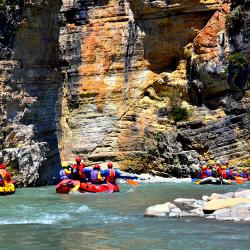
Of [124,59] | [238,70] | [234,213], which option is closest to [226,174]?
[238,70]

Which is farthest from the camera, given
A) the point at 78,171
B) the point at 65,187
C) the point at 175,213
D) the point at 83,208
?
the point at 78,171

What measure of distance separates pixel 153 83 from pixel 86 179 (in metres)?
18.0

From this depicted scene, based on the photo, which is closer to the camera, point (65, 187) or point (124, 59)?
point (65, 187)

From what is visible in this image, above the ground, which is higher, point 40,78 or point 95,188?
point 40,78

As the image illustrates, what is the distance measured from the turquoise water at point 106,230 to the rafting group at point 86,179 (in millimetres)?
5137

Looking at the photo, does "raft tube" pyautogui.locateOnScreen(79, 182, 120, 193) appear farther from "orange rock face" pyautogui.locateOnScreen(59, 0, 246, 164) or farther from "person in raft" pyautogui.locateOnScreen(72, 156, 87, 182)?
"orange rock face" pyautogui.locateOnScreen(59, 0, 246, 164)

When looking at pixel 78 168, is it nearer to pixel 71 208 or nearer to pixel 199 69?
pixel 71 208

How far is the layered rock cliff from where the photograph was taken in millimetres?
36438

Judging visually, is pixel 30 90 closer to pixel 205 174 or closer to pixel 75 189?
pixel 75 189

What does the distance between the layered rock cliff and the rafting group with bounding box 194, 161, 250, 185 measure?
0.94 m

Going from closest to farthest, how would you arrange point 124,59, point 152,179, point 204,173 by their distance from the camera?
point 204,173 → point 152,179 → point 124,59

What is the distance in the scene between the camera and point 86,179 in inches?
946

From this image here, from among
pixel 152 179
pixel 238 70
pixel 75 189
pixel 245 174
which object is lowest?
pixel 152 179

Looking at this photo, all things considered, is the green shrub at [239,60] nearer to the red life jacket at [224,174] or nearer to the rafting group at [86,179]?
the red life jacket at [224,174]
